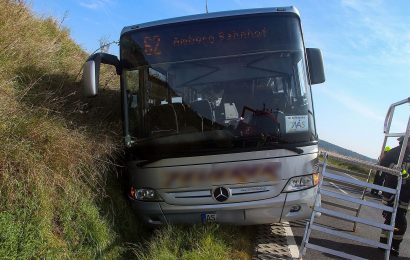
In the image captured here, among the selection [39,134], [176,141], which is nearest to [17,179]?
[39,134]

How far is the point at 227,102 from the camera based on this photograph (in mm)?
5926

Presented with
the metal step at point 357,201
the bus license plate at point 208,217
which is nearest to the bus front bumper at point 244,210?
the bus license plate at point 208,217

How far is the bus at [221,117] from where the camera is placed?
5691 millimetres

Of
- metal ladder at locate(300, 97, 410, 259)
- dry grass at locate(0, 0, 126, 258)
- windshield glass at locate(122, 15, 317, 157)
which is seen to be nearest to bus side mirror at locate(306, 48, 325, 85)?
windshield glass at locate(122, 15, 317, 157)

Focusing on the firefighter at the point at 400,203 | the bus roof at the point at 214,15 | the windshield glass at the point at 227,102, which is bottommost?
the firefighter at the point at 400,203

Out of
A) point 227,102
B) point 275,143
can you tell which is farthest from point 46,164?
point 275,143

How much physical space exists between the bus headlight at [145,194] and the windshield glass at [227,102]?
1.70 feet

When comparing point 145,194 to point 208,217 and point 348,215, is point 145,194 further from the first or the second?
point 348,215

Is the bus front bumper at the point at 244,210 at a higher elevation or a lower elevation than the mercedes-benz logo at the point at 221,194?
lower

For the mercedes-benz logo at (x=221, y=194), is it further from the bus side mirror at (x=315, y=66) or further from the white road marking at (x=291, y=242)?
the bus side mirror at (x=315, y=66)

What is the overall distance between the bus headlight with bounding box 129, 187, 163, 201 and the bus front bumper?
0.21ft

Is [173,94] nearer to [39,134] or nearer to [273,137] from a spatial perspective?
[273,137]

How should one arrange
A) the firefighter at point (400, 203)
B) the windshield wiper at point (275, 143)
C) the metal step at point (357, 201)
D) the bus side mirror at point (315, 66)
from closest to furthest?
the windshield wiper at point (275, 143)
the metal step at point (357, 201)
the bus side mirror at point (315, 66)
the firefighter at point (400, 203)

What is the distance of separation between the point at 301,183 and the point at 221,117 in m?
1.31
